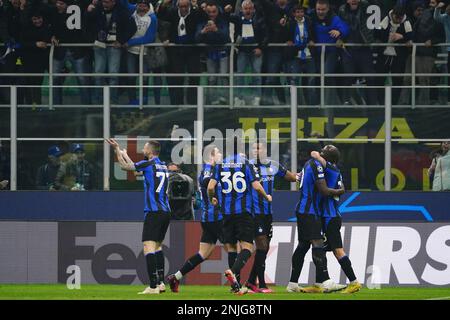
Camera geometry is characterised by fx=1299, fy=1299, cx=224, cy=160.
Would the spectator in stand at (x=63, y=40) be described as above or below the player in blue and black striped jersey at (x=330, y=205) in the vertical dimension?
above

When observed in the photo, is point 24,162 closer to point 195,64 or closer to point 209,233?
point 195,64

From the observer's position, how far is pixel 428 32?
Result: 2394 cm

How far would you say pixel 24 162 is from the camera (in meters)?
23.0

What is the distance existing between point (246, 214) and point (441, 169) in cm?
676

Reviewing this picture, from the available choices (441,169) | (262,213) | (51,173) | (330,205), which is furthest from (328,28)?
(330,205)

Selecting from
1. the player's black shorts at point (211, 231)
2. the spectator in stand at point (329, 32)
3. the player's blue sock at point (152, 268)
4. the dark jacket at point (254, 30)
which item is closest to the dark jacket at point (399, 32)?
the spectator in stand at point (329, 32)

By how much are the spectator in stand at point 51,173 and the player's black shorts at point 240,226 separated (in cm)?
636

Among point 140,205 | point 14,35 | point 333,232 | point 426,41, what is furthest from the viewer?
point 14,35

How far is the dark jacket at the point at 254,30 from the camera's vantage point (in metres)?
23.8

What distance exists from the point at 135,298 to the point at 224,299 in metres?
1.12

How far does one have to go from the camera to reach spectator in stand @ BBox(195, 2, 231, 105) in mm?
23625

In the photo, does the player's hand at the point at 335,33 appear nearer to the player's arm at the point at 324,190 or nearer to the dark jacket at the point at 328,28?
the dark jacket at the point at 328,28

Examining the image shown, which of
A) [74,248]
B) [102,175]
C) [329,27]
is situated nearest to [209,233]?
[74,248]

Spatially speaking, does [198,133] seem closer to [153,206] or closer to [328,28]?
[328,28]
